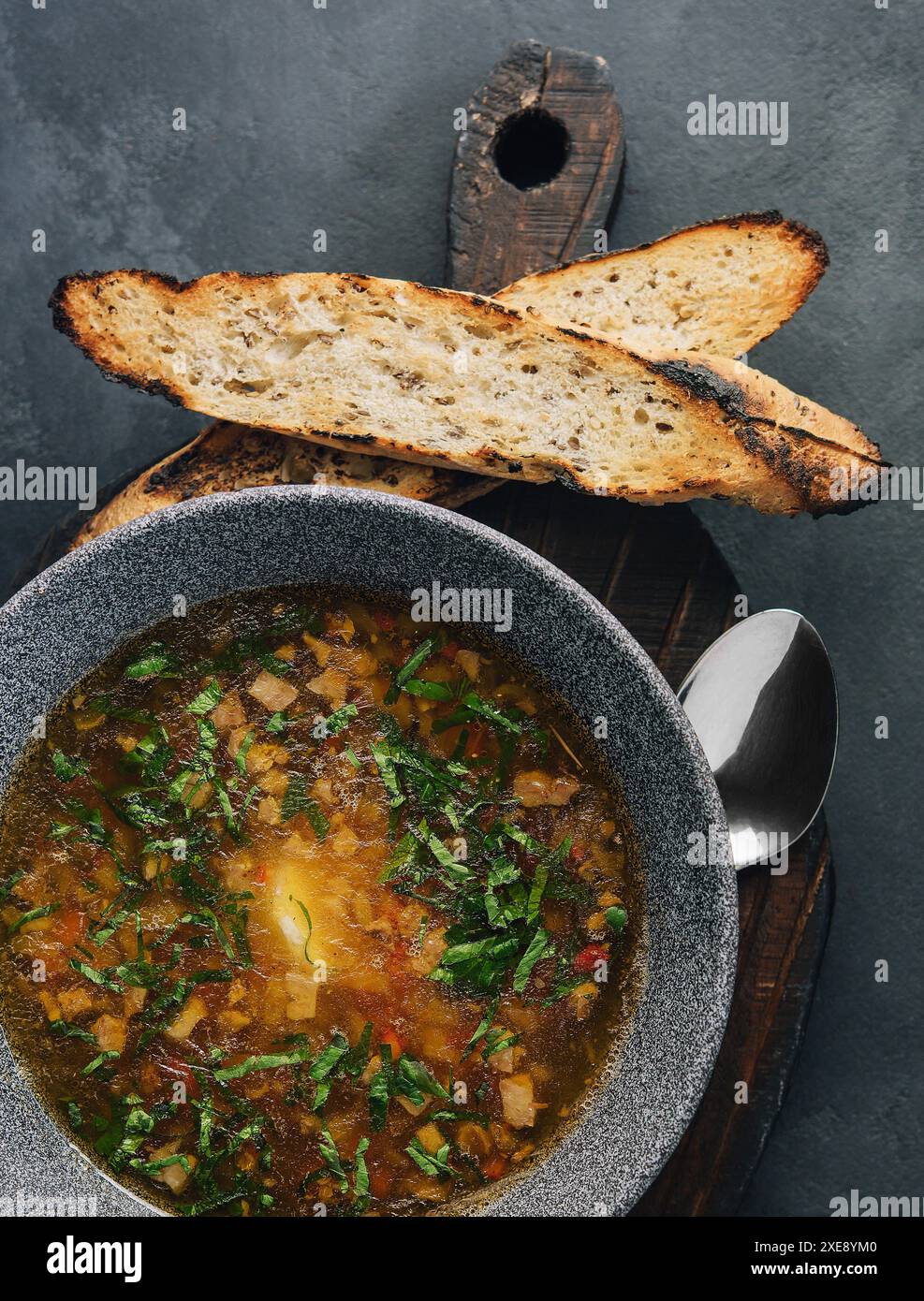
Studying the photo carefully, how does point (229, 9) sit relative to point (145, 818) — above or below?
above

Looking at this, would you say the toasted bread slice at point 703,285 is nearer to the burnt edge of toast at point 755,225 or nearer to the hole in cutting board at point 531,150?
the burnt edge of toast at point 755,225

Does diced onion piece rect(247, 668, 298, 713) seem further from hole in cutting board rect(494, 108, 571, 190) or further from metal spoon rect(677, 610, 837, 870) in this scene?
hole in cutting board rect(494, 108, 571, 190)

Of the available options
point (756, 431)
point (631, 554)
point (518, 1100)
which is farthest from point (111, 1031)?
point (756, 431)

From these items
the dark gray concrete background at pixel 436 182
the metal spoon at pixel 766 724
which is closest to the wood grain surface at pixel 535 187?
the dark gray concrete background at pixel 436 182

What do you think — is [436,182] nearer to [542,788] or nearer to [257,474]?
[257,474]
